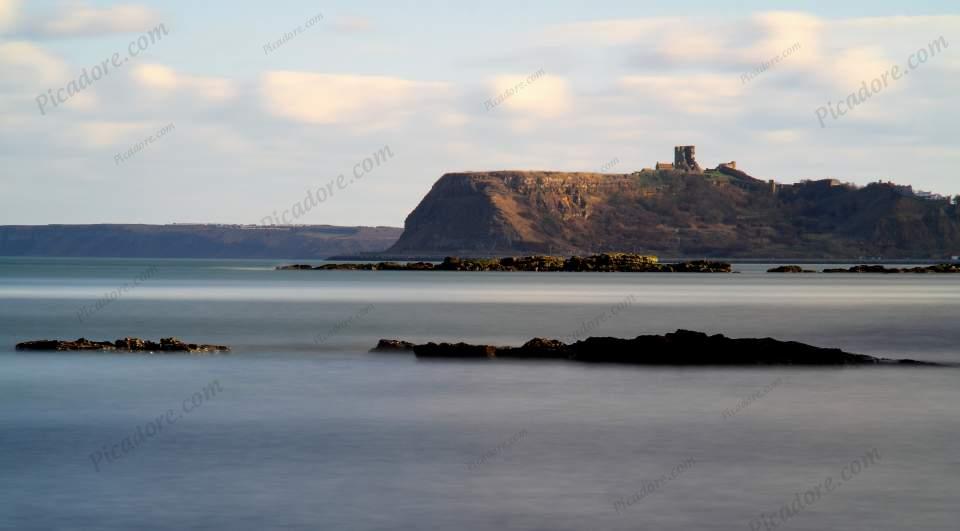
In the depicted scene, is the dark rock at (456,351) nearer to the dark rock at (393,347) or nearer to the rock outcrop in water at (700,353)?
the rock outcrop in water at (700,353)

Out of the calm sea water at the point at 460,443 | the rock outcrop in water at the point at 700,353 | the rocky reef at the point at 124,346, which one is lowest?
the calm sea water at the point at 460,443

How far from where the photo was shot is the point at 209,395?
104 feet

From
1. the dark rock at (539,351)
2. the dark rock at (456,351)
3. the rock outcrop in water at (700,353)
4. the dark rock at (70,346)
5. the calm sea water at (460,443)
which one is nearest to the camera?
the calm sea water at (460,443)

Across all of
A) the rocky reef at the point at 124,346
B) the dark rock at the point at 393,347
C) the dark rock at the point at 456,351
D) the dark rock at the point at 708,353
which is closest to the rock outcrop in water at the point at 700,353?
the dark rock at the point at 708,353

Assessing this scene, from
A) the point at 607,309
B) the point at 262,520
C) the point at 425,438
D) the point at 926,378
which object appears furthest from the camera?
the point at 607,309

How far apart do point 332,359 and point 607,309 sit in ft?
148

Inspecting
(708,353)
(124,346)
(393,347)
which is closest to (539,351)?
(708,353)

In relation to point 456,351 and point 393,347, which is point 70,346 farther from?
point 456,351

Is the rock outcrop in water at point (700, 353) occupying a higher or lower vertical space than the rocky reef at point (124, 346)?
lower

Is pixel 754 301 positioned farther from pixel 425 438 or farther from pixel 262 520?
pixel 262 520

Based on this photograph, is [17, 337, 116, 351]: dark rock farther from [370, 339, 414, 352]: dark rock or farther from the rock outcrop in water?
the rock outcrop in water

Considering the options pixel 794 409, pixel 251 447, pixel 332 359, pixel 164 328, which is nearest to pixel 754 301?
pixel 164 328

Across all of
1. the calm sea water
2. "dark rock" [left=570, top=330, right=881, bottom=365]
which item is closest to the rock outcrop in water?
"dark rock" [left=570, top=330, right=881, bottom=365]

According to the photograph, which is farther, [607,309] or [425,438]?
[607,309]
